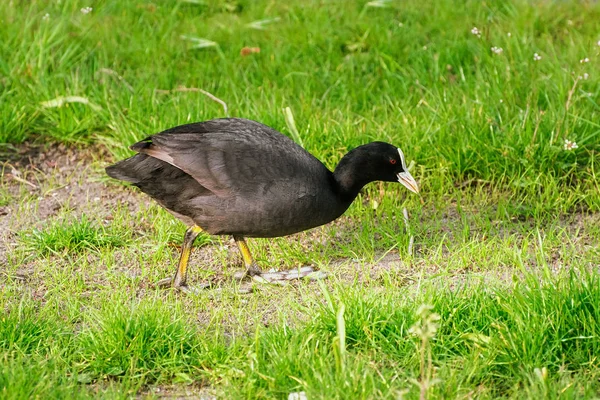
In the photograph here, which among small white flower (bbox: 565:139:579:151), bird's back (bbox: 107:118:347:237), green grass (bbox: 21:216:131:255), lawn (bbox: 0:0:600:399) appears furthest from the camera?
small white flower (bbox: 565:139:579:151)

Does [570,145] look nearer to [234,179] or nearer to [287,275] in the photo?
[287,275]

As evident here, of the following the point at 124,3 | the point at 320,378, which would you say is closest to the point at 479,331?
the point at 320,378

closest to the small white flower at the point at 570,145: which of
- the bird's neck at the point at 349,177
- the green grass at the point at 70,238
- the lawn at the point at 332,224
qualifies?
the lawn at the point at 332,224

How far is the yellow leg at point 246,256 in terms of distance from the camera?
4750 millimetres

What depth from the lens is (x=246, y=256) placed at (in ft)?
15.8

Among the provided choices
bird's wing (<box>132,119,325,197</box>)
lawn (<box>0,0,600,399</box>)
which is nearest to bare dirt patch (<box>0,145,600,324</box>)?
lawn (<box>0,0,600,399</box>)

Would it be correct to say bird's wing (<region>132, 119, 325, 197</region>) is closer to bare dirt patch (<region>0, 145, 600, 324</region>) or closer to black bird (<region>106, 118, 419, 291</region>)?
black bird (<region>106, 118, 419, 291</region>)

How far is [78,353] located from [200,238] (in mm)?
1524

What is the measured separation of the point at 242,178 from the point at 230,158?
0.12 metres

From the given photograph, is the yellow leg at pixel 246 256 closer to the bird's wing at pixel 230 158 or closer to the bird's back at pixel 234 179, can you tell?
the bird's back at pixel 234 179

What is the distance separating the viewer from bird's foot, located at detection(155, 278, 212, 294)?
14.7ft

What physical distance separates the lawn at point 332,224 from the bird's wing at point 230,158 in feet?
1.60

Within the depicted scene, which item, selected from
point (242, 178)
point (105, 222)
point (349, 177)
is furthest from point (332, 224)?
point (105, 222)

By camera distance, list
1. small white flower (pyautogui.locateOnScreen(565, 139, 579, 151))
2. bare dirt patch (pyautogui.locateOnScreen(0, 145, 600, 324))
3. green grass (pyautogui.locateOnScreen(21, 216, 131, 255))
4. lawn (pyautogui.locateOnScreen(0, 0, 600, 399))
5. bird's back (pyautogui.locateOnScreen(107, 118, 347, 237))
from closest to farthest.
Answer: lawn (pyautogui.locateOnScreen(0, 0, 600, 399)) < bird's back (pyautogui.locateOnScreen(107, 118, 347, 237)) < bare dirt patch (pyautogui.locateOnScreen(0, 145, 600, 324)) < green grass (pyautogui.locateOnScreen(21, 216, 131, 255)) < small white flower (pyautogui.locateOnScreen(565, 139, 579, 151))
